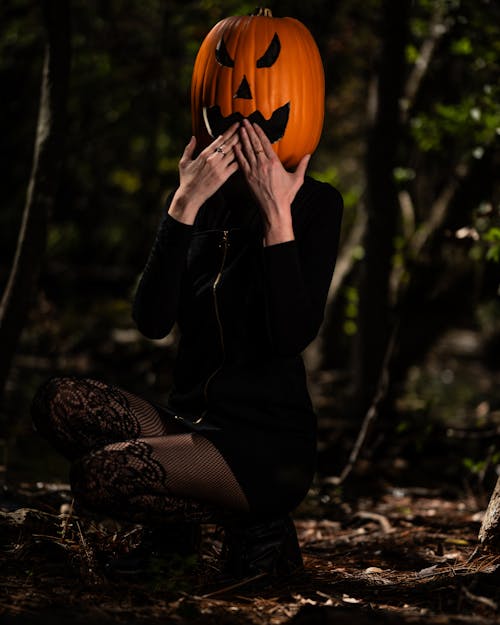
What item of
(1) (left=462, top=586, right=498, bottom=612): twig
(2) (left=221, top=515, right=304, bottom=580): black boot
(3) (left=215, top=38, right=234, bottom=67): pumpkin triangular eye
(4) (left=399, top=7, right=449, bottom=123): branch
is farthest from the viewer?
(4) (left=399, top=7, right=449, bottom=123): branch

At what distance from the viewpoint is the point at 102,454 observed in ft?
9.92

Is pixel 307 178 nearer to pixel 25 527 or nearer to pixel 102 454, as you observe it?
pixel 102 454

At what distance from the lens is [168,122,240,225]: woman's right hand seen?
3121 mm

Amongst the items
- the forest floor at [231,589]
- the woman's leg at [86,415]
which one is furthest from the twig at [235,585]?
the woman's leg at [86,415]

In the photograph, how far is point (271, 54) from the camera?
332 centimetres

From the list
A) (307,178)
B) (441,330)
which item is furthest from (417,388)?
(307,178)

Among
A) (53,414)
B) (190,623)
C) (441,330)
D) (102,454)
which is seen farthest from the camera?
(441,330)

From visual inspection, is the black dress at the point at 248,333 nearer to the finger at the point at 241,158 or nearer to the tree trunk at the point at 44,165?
the finger at the point at 241,158

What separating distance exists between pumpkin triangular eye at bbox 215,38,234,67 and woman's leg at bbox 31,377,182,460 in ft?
4.30

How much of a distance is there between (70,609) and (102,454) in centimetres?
52

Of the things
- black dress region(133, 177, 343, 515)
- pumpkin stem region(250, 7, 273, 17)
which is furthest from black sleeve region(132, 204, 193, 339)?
pumpkin stem region(250, 7, 273, 17)

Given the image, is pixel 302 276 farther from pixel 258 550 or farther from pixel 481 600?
pixel 481 600

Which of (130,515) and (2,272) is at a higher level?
(2,272)

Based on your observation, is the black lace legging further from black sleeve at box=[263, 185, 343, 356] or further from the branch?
the branch
